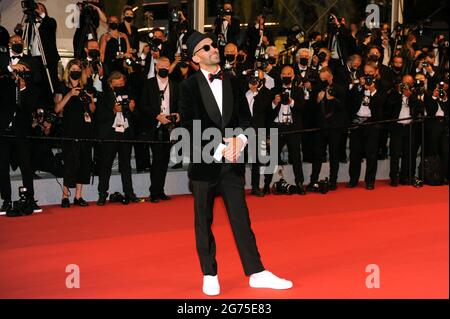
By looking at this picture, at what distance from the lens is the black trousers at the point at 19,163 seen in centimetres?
838

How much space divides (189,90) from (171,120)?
417 centimetres

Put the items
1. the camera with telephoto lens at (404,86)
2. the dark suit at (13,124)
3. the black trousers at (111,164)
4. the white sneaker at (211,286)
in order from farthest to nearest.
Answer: the camera with telephoto lens at (404,86), the black trousers at (111,164), the dark suit at (13,124), the white sneaker at (211,286)

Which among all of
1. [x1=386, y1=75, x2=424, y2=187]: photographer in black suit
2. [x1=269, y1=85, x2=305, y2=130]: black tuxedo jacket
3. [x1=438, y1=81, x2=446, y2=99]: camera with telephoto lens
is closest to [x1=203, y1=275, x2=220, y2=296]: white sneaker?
[x1=269, y1=85, x2=305, y2=130]: black tuxedo jacket

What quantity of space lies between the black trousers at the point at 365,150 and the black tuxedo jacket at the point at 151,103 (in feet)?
8.08

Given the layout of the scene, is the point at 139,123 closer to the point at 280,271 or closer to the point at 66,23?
the point at 66,23

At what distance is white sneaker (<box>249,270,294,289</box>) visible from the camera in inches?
205

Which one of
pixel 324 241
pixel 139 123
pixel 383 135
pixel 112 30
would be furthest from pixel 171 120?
pixel 383 135

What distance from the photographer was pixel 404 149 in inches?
427

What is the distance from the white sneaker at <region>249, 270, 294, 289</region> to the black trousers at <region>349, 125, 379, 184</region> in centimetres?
534

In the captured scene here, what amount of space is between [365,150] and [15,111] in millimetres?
4480

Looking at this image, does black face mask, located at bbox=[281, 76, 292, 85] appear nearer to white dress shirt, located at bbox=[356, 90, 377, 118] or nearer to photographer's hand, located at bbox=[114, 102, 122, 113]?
white dress shirt, located at bbox=[356, 90, 377, 118]

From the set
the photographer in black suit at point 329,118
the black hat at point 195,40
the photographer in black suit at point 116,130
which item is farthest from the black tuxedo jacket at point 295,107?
the black hat at point 195,40

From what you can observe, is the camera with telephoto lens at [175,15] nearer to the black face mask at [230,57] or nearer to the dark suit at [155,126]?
the black face mask at [230,57]

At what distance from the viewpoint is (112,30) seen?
966cm
